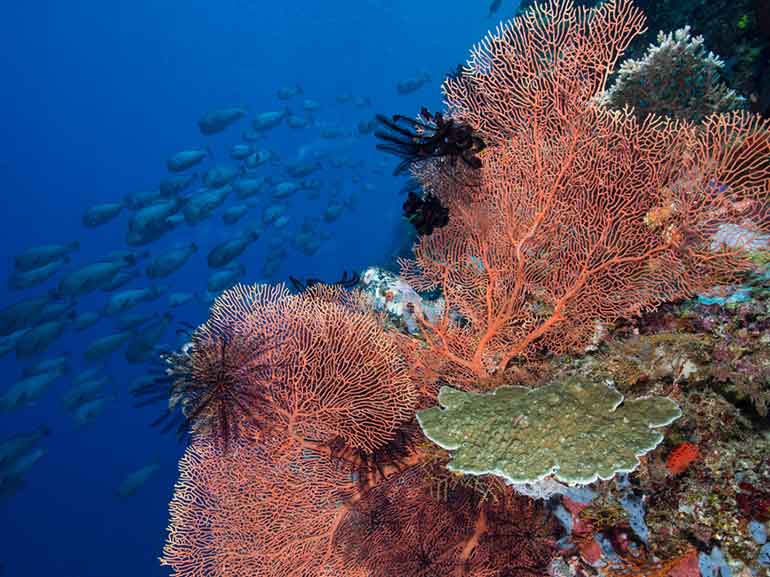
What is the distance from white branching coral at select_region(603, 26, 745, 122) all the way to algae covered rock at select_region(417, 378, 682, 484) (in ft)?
10.6

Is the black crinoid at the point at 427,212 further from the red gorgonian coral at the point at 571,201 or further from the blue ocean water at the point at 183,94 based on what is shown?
the blue ocean water at the point at 183,94

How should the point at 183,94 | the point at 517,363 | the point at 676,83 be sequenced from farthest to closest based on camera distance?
the point at 183,94 → the point at 676,83 → the point at 517,363

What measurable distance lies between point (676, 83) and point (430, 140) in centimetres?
298

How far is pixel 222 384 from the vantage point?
2.81 metres

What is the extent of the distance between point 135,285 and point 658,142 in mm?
69589

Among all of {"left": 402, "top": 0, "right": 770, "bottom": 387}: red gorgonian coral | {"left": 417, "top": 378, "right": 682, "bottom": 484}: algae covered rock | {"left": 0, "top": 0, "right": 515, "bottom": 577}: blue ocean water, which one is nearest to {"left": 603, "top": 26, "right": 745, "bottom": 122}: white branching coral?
{"left": 402, "top": 0, "right": 770, "bottom": 387}: red gorgonian coral

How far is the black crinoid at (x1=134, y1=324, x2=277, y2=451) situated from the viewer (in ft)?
9.25

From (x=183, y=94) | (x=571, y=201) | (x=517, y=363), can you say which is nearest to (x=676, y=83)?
(x=571, y=201)

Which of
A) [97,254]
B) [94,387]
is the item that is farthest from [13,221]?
[94,387]

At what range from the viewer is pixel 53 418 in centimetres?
4506

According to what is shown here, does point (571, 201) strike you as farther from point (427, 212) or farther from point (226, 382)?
point (226, 382)

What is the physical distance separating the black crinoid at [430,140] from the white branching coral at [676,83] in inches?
78.3

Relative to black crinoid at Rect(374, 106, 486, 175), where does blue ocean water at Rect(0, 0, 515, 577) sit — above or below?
above

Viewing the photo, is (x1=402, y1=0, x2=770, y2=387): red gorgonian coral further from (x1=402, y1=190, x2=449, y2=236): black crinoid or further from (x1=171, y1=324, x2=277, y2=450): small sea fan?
(x1=171, y1=324, x2=277, y2=450): small sea fan
